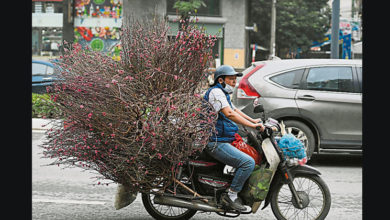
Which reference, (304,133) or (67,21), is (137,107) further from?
(67,21)

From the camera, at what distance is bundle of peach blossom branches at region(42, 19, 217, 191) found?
445 centimetres

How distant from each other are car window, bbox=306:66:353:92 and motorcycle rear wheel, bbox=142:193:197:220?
163 inches

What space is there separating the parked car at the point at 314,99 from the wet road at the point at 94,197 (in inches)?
21.4

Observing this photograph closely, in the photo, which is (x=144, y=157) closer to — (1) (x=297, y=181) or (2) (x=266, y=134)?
(2) (x=266, y=134)

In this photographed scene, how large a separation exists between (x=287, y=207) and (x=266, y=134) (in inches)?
31.6

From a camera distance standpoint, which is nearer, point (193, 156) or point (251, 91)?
point (193, 156)

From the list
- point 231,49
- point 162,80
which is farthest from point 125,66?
point 231,49

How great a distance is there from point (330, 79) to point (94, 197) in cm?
455

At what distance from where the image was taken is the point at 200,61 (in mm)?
4938

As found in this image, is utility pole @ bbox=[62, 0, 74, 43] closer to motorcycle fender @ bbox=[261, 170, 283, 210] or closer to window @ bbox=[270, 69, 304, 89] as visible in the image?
window @ bbox=[270, 69, 304, 89]

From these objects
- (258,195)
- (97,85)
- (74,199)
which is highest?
(97,85)

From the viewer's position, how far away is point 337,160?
9562 mm

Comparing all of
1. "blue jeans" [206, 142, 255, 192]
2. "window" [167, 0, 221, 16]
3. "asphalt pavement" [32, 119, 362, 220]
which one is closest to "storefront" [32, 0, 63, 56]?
"window" [167, 0, 221, 16]

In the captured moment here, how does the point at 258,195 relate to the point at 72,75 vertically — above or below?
below
